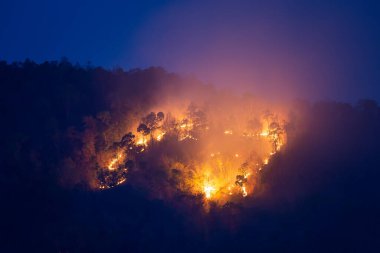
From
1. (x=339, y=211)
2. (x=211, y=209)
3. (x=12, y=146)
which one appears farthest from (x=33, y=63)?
(x=339, y=211)

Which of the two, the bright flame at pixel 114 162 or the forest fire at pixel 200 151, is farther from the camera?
the bright flame at pixel 114 162

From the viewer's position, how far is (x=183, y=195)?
2123 cm

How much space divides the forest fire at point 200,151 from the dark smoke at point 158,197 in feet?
1.86

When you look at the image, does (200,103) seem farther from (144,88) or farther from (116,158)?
(116,158)

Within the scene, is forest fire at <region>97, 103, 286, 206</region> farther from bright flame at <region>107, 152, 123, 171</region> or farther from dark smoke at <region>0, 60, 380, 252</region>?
dark smoke at <region>0, 60, 380, 252</region>

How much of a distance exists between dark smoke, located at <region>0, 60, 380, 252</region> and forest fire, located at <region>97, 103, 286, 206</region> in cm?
57

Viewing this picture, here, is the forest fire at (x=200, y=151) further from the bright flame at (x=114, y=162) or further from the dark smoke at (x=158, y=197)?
the dark smoke at (x=158, y=197)

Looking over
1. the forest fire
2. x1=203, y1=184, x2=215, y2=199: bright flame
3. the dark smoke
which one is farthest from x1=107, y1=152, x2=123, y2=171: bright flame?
x1=203, y1=184, x2=215, y2=199: bright flame

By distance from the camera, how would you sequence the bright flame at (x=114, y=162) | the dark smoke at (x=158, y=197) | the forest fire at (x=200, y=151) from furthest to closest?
1. the bright flame at (x=114, y=162)
2. the forest fire at (x=200, y=151)
3. the dark smoke at (x=158, y=197)

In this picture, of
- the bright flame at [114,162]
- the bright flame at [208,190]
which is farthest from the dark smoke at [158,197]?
the bright flame at [114,162]

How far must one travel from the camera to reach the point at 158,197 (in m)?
21.3

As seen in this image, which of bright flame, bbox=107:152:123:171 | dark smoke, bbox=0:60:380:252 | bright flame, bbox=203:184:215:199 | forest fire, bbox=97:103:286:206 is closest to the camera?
dark smoke, bbox=0:60:380:252

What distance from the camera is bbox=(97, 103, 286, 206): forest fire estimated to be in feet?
71.2

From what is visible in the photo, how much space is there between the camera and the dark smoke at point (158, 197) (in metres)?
18.5
